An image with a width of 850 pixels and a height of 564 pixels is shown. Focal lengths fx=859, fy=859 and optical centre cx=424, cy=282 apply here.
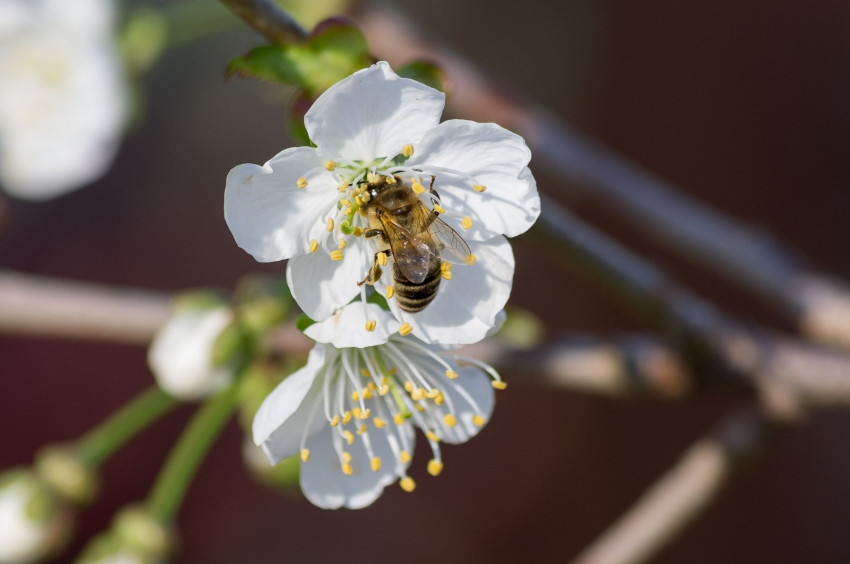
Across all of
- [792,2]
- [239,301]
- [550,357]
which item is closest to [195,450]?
[239,301]

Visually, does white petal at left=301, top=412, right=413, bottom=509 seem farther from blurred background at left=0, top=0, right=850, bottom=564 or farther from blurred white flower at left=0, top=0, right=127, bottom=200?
blurred background at left=0, top=0, right=850, bottom=564

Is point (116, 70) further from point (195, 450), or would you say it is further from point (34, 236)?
point (34, 236)

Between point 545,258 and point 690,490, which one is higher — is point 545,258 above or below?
below

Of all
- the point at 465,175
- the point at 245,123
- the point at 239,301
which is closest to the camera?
the point at 465,175

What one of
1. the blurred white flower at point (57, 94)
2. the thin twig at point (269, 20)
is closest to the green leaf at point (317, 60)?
the thin twig at point (269, 20)

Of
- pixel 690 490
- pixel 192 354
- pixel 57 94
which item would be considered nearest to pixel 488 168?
pixel 192 354

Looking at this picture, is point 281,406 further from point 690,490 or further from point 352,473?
point 690,490
